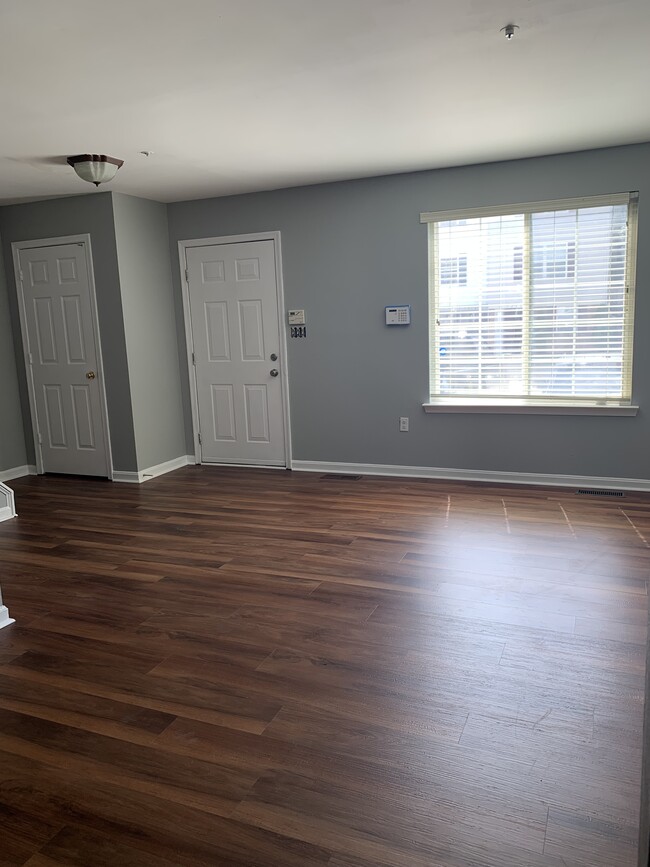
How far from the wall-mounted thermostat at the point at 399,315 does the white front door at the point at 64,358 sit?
263 cm

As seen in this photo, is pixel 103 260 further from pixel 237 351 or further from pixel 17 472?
pixel 17 472

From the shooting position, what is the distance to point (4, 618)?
300 cm

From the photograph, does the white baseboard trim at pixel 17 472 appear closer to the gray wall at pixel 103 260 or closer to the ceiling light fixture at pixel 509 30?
the gray wall at pixel 103 260

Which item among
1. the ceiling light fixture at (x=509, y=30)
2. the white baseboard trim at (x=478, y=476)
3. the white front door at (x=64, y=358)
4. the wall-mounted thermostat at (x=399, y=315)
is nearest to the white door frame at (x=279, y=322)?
the white baseboard trim at (x=478, y=476)

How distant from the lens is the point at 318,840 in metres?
1.67

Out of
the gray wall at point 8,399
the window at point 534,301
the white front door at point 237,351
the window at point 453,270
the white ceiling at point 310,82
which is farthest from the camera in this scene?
the gray wall at point 8,399

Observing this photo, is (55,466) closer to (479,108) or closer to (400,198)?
(400,198)

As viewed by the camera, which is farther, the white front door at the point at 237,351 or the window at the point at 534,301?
the white front door at the point at 237,351

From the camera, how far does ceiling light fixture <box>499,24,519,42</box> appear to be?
8.38 ft

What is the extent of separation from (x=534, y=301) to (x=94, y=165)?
3322 mm

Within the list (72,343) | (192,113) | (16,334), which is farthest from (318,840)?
(16,334)

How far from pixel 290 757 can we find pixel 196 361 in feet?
15.3

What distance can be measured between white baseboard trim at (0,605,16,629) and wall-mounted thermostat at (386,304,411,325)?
3569 millimetres

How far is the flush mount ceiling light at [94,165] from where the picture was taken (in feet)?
13.7
